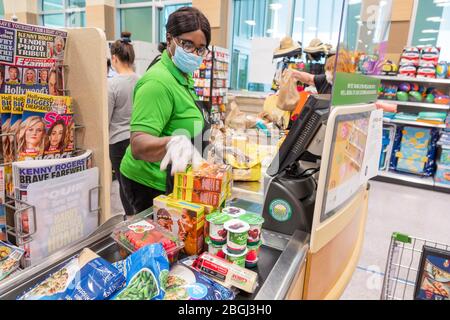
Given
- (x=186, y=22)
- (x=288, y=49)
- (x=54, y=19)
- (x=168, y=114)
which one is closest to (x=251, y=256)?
(x=168, y=114)

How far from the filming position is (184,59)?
5.03 ft

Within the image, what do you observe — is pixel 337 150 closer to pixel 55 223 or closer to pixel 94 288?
pixel 94 288

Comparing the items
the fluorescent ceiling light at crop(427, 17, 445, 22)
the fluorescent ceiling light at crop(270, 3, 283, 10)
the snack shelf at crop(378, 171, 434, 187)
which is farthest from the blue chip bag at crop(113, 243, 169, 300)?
the fluorescent ceiling light at crop(270, 3, 283, 10)

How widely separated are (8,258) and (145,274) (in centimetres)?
46

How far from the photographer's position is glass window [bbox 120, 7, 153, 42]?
27.2 feet

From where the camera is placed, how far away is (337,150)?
0.99 m

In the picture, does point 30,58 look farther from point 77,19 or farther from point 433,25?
point 77,19

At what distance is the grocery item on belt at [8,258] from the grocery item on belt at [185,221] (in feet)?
1.40

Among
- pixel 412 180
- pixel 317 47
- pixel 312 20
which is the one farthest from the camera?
pixel 312 20

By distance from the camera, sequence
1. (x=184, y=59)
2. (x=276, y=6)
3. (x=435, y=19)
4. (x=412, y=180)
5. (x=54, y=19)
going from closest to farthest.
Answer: (x=184, y=59) < (x=412, y=180) < (x=435, y=19) < (x=276, y=6) < (x=54, y=19)

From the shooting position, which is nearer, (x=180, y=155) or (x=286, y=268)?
(x=286, y=268)

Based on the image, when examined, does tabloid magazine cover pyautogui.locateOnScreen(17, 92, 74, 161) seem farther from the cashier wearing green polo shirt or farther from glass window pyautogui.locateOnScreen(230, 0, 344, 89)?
glass window pyautogui.locateOnScreen(230, 0, 344, 89)

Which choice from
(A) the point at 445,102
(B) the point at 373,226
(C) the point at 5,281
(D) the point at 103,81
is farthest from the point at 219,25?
(C) the point at 5,281

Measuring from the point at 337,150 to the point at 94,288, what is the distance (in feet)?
2.53
